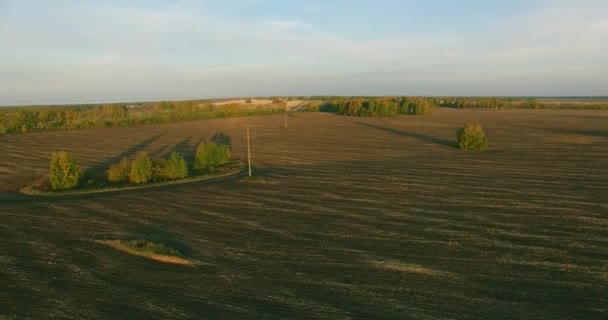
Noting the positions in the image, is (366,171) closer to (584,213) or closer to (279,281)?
(584,213)

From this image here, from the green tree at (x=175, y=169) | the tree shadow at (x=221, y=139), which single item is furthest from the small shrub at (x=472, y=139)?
the green tree at (x=175, y=169)

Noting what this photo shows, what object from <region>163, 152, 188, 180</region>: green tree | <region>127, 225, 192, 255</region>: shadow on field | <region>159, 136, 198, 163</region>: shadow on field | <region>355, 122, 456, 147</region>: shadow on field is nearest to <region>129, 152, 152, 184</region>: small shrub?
<region>163, 152, 188, 180</region>: green tree

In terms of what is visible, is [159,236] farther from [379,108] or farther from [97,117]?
[379,108]

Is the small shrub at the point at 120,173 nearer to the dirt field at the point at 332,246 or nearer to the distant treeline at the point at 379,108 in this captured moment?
the dirt field at the point at 332,246

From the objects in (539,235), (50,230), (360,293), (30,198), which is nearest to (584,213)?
(539,235)

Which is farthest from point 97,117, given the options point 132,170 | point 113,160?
point 132,170

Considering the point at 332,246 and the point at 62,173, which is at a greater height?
the point at 62,173
